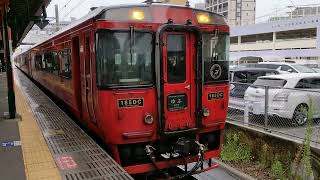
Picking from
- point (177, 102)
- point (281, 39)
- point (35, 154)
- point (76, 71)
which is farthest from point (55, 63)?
point (281, 39)

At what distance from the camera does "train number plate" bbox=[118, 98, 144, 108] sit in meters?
5.84

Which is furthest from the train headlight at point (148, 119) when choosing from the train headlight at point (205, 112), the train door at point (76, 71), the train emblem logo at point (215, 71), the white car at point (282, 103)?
the white car at point (282, 103)

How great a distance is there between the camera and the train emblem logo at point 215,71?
669 centimetres

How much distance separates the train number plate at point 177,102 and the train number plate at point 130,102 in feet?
1.65

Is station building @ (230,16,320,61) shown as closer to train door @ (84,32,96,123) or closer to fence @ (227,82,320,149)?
fence @ (227,82,320,149)

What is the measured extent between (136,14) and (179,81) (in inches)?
51.5

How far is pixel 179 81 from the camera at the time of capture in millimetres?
6289

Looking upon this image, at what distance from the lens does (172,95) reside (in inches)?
245

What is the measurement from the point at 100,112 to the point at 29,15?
1357cm

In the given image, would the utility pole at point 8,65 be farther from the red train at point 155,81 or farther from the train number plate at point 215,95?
the train number plate at point 215,95

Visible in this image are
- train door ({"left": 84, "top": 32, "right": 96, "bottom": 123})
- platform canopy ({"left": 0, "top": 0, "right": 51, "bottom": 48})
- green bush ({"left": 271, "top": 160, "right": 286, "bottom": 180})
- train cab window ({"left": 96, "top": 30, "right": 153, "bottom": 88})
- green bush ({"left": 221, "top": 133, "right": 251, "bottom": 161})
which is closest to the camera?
train cab window ({"left": 96, "top": 30, "right": 153, "bottom": 88})

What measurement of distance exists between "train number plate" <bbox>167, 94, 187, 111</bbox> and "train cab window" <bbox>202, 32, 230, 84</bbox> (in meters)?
0.56

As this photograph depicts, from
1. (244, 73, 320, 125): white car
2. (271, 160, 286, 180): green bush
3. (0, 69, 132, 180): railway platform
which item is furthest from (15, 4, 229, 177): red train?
(244, 73, 320, 125): white car

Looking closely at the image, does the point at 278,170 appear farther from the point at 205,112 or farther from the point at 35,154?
the point at 35,154
